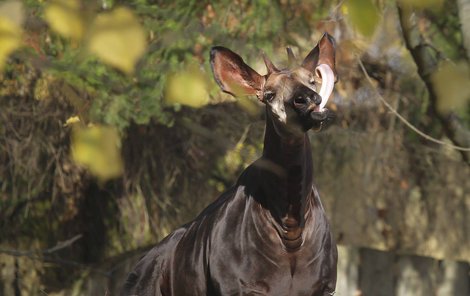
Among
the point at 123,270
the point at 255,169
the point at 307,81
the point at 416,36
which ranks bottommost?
the point at 123,270

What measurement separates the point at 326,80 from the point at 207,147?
6077 millimetres

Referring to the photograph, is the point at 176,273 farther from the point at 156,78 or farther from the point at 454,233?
the point at 454,233

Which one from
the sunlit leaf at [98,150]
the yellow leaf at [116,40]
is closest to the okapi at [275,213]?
the yellow leaf at [116,40]

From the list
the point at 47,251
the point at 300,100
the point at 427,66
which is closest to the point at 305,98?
the point at 300,100

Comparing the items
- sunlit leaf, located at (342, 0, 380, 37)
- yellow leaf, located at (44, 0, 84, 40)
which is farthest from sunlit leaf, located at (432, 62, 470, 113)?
yellow leaf, located at (44, 0, 84, 40)

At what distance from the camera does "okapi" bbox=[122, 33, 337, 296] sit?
5.12 meters

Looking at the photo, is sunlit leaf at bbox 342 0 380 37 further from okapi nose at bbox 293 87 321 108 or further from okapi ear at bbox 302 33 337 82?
okapi ear at bbox 302 33 337 82

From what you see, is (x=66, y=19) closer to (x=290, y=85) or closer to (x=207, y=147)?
(x=290, y=85)

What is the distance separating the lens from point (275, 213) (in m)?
5.40

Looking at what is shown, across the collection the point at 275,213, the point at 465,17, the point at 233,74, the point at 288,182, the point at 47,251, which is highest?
the point at 465,17

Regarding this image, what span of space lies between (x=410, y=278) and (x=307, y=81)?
4.67 metres

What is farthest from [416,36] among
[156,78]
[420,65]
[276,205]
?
[276,205]

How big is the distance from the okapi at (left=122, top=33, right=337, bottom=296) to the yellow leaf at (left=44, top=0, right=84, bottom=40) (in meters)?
0.61

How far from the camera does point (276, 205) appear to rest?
5.40 meters
